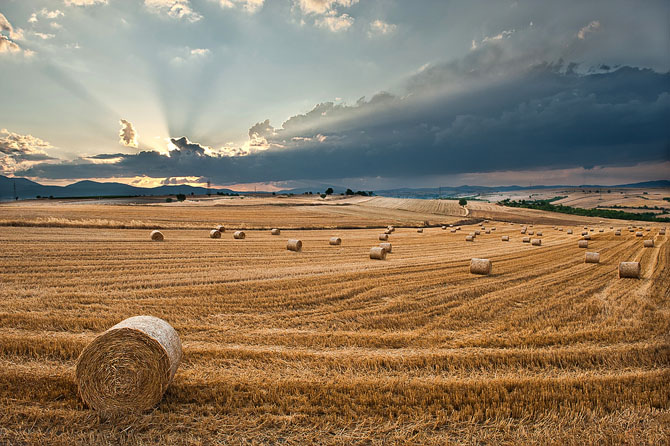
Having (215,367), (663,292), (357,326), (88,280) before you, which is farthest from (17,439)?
(663,292)

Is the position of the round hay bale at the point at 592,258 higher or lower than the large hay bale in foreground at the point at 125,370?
lower

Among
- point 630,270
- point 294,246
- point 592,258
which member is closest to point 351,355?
point 630,270

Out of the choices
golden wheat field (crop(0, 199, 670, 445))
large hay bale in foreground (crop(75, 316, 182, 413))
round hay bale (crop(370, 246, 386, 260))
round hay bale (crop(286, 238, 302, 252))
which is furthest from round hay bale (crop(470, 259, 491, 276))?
large hay bale in foreground (crop(75, 316, 182, 413))

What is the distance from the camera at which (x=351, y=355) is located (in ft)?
20.3

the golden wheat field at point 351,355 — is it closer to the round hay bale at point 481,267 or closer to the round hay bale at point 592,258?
the round hay bale at point 481,267

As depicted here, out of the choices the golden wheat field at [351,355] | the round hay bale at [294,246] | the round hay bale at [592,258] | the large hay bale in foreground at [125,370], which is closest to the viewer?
the golden wheat field at [351,355]

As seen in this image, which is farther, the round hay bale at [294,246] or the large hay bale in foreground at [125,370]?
the round hay bale at [294,246]

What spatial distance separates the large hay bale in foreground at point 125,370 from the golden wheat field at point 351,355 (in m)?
0.20

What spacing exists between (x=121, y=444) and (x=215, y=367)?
1.70 metres

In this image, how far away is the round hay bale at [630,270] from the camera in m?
12.9

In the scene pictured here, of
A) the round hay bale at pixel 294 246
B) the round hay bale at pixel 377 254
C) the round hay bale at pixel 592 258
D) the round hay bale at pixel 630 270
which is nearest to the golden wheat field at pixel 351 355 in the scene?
the round hay bale at pixel 630 270

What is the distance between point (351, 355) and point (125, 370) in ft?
11.4

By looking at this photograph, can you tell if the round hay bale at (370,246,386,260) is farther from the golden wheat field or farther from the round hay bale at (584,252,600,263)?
the round hay bale at (584,252,600,263)

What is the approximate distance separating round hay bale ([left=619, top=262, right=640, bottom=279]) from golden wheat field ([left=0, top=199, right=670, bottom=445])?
12.4 inches
